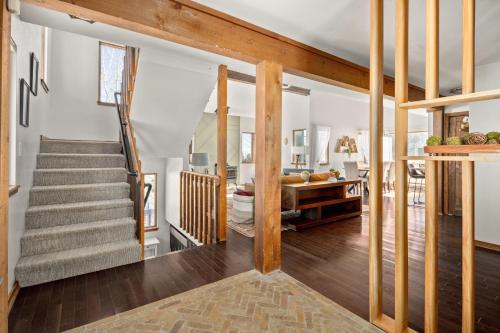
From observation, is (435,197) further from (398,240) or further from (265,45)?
(265,45)

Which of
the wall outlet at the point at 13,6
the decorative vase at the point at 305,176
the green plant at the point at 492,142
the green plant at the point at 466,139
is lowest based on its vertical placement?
the decorative vase at the point at 305,176

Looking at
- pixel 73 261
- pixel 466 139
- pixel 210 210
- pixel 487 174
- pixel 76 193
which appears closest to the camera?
pixel 466 139

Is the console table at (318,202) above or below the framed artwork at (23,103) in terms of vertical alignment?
below

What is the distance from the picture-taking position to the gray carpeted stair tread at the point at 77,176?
3281 mm

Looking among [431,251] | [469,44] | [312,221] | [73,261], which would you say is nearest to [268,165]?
[431,251]

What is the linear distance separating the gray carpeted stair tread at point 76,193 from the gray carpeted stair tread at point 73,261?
720mm

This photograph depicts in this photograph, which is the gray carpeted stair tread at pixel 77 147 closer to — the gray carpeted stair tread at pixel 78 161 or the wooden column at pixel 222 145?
the gray carpeted stair tread at pixel 78 161

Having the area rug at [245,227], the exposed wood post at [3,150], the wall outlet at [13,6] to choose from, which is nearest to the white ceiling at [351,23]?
the wall outlet at [13,6]

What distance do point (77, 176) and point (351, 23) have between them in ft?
12.5

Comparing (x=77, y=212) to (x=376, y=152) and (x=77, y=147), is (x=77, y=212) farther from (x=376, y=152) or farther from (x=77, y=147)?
(x=376, y=152)

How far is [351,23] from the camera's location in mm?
2570

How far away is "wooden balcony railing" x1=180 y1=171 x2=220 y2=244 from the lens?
3.88 metres

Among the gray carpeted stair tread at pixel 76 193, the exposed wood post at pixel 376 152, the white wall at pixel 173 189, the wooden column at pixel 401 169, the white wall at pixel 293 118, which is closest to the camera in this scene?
the wooden column at pixel 401 169

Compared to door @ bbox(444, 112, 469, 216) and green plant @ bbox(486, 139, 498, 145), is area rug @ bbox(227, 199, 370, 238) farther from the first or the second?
green plant @ bbox(486, 139, 498, 145)
